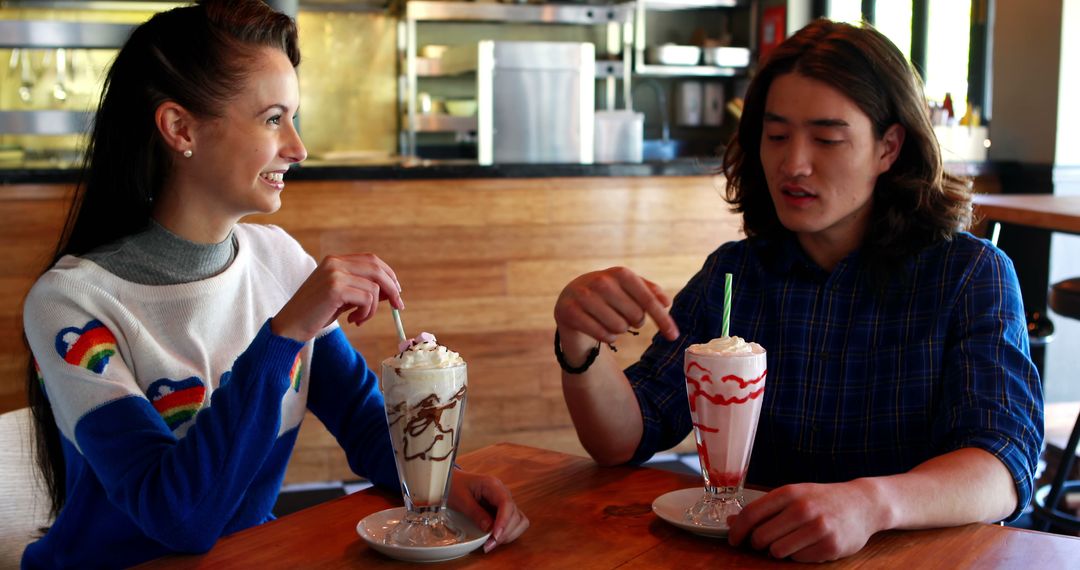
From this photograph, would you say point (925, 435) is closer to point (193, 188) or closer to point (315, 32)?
point (193, 188)

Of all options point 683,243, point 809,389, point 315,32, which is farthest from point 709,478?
point 315,32

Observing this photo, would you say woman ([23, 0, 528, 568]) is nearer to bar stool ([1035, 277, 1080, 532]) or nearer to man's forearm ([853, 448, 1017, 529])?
man's forearm ([853, 448, 1017, 529])

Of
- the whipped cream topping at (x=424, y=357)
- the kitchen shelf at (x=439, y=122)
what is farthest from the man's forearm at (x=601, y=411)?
the kitchen shelf at (x=439, y=122)

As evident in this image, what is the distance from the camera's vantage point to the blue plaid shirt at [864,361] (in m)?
1.39

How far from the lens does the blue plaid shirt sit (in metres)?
1.39

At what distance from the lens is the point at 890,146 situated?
160 centimetres

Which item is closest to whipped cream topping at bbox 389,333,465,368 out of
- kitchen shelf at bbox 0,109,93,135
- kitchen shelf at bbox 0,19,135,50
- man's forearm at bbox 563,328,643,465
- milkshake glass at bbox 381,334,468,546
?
milkshake glass at bbox 381,334,468,546

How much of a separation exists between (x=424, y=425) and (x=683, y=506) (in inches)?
12.7

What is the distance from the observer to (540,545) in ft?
3.59

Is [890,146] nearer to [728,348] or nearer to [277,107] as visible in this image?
[728,348]

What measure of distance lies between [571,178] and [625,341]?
0.63 m

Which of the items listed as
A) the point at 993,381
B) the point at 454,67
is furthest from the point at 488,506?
the point at 454,67

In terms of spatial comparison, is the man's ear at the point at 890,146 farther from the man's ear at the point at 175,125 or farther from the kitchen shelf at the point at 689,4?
the kitchen shelf at the point at 689,4

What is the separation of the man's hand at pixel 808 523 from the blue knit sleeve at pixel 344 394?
23.3 inches
